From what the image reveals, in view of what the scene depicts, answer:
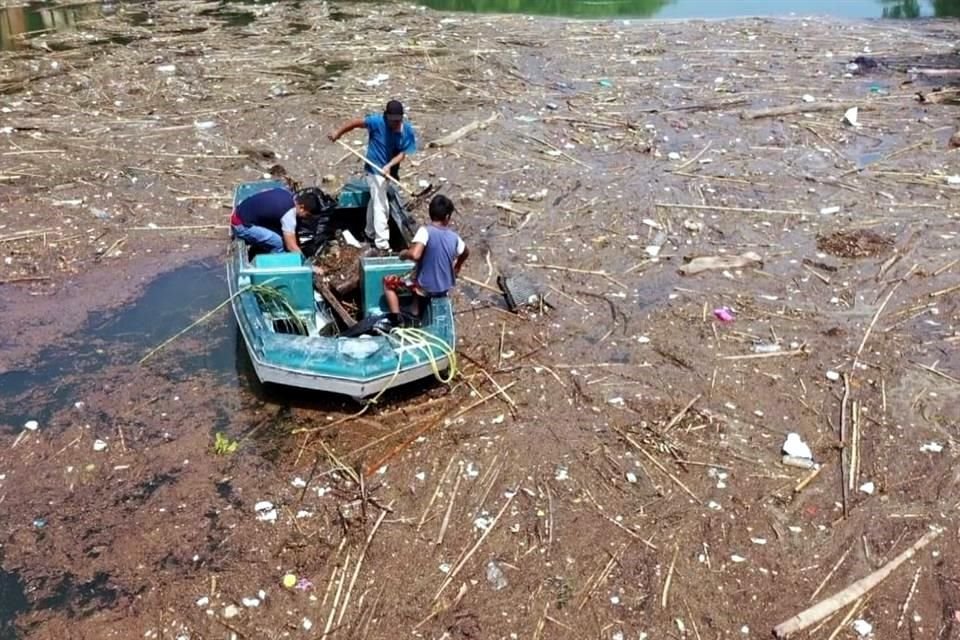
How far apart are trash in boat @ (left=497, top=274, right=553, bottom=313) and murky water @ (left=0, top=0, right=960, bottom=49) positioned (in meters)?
13.7

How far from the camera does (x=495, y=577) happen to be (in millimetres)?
4805

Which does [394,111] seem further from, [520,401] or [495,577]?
[495,577]

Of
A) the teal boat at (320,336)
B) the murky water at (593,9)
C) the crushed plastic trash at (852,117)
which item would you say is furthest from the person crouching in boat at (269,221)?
the murky water at (593,9)

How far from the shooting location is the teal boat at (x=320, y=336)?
Result: 18.7 ft

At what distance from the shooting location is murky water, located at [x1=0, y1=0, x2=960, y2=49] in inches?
747

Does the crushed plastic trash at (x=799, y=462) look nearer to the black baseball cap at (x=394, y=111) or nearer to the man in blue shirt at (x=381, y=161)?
the man in blue shirt at (x=381, y=161)

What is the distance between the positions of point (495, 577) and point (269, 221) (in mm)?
3638

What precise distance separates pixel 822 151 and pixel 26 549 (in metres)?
10.7

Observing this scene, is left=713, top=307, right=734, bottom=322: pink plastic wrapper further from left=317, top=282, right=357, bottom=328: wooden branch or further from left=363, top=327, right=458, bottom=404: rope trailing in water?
left=317, top=282, right=357, bottom=328: wooden branch

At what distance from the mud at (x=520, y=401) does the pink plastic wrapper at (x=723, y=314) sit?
2.5 inches

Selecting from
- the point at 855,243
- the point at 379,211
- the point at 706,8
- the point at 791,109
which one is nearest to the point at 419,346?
the point at 379,211

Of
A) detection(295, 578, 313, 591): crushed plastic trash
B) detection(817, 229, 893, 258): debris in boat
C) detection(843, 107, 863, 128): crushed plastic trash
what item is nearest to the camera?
detection(295, 578, 313, 591): crushed plastic trash

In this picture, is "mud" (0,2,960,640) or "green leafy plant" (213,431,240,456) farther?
"green leafy plant" (213,431,240,456)

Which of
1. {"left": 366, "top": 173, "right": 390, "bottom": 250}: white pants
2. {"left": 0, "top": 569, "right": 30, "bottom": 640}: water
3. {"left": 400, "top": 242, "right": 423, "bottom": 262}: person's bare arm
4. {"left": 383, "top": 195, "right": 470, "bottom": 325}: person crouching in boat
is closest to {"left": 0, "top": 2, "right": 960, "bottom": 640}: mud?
{"left": 0, "top": 569, "right": 30, "bottom": 640}: water
